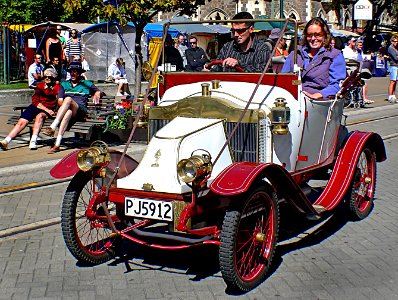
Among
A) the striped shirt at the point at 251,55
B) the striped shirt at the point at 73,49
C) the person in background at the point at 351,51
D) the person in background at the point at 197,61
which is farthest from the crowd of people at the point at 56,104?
the person in background at the point at 351,51

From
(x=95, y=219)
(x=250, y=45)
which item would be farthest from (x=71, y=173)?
(x=250, y=45)

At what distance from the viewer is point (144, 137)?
460 inches

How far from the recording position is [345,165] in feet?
22.7

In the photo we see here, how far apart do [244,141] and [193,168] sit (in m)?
0.95

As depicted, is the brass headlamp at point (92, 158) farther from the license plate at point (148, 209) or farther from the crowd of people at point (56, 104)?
the crowd of people at point (56, 104)

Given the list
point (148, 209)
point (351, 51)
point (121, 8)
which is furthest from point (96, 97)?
point (351, 51)

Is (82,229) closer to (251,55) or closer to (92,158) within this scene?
(92,158)

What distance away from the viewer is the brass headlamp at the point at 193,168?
4.98 meters

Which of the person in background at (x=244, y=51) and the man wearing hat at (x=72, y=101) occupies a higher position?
the person in background at (x=244, y=51)

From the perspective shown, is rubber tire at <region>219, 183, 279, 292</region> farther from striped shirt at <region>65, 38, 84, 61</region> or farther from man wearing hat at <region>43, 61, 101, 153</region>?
striped shirt at <region>65, 38, 84, 61</region>

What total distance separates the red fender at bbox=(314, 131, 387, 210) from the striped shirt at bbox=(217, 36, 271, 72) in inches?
50.7

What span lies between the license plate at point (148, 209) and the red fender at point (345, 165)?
5.91 ft

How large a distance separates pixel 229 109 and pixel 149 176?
2.96 feet

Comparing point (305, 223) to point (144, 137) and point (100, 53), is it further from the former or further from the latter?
point (100, 53)
